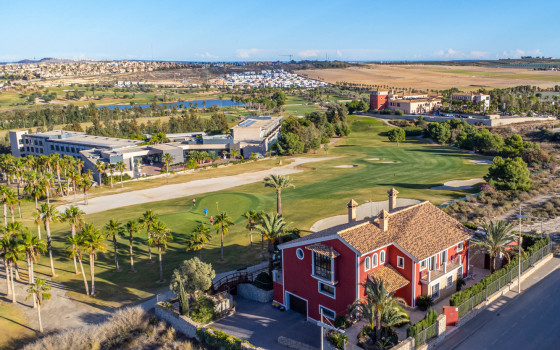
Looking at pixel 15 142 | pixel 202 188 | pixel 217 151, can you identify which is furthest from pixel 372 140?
pixel 15 142

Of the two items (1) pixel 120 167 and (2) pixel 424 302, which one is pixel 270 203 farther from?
(2) pixel 424 302

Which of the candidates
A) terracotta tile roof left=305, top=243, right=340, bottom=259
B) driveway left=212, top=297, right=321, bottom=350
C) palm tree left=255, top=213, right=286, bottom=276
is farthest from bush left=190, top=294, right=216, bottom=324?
terracotta tile roof left=305, top=243, right=340, bottom=259

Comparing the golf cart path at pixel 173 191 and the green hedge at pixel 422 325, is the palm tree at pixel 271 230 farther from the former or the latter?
the golf cart path at pixel 173 191

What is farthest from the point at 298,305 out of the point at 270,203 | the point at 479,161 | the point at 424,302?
the point at 479,161

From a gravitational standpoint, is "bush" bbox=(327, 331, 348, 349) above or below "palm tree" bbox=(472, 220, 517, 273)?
below

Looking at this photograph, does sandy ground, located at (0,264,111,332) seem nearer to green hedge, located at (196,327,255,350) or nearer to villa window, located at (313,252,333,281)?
green hedge, located at (196,327,255,350)

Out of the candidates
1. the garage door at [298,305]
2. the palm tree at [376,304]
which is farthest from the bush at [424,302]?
the garage door at [298,305]
